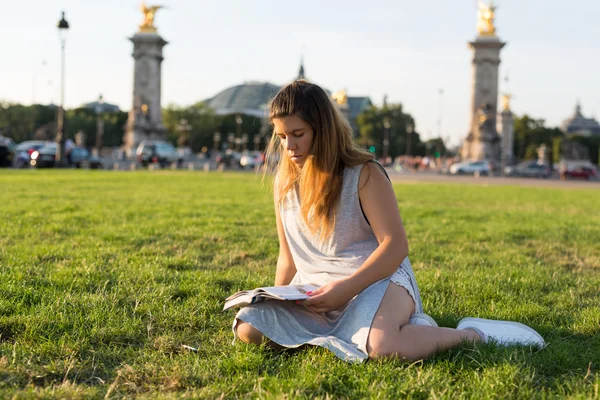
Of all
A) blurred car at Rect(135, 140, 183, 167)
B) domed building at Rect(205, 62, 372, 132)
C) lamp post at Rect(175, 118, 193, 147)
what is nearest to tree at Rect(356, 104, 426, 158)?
lamp post at Rect(175, 118, 193, 147)

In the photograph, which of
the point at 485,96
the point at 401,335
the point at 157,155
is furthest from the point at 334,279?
the point at 485,96

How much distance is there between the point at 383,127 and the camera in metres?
88.3

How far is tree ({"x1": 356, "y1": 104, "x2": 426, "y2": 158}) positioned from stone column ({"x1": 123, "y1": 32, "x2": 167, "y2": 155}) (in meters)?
35.1

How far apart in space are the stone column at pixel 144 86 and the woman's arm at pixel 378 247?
5666cm

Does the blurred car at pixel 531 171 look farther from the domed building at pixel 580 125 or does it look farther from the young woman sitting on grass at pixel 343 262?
the domed building at pixel 580 125

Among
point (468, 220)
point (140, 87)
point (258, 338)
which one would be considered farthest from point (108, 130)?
point (258, 338)

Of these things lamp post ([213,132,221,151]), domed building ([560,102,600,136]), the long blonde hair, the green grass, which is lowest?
the green grass

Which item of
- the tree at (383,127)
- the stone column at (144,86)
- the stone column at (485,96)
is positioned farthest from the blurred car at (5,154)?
the tree at (383,127)

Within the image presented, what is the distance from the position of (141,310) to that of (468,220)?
21.5 ft

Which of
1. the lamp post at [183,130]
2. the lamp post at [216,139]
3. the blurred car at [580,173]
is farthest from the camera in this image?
the lamp post at [216,139]

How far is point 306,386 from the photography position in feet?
8.54

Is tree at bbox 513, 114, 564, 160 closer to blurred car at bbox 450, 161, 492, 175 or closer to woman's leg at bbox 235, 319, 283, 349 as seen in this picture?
blurred car at bbox 450, 161, 492, 175

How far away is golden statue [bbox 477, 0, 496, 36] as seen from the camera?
184ft

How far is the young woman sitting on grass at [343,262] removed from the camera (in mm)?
2996
